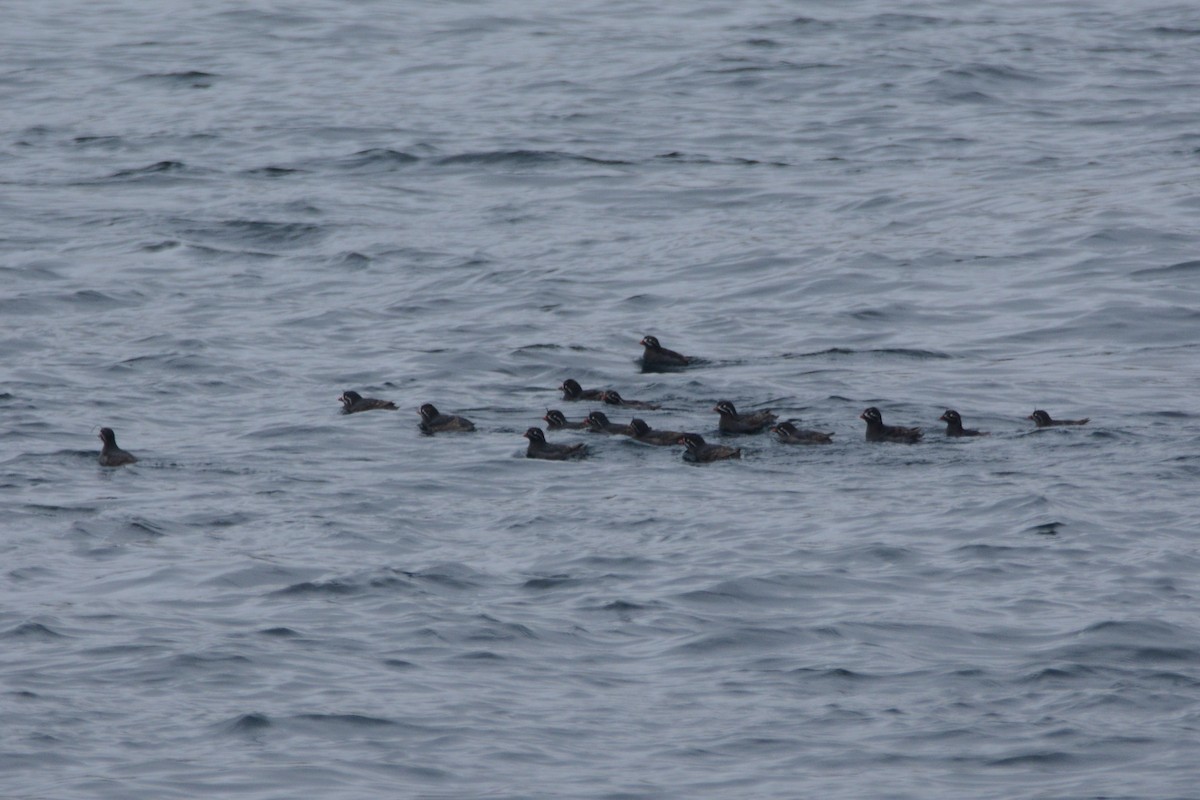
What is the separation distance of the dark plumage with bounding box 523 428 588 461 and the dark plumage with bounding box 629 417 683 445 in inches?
26.9

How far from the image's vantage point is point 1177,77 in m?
36.6

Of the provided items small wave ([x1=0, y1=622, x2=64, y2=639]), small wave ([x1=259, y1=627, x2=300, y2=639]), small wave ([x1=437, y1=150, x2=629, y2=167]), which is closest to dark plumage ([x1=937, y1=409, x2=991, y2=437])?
small wave ([x1=259, y1=627, x2=300, y2=639])

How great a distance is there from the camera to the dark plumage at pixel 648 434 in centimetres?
1986

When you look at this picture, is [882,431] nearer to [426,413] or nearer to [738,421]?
[738,421]

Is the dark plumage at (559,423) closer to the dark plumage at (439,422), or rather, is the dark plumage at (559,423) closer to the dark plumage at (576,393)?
the dark plumage at (439,422)

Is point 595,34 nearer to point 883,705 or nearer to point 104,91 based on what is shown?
point 104,91

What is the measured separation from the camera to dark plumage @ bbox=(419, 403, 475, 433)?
20.0m

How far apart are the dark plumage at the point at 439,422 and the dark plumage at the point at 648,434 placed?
63.2 inches

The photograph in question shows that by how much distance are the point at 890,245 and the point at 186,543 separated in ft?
44.3

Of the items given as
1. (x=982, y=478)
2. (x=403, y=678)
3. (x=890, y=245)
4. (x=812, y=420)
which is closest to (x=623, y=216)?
(x=890, y=245)

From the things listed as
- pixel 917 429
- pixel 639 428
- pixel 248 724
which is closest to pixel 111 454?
pixel 639 428

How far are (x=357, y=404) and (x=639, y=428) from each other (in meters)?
2.94

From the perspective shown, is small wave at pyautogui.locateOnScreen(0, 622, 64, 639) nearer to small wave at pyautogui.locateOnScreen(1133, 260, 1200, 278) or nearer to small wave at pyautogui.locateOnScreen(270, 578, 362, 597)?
small wave at pyautogui.locateOnScreen(270, 578, 362, 597)

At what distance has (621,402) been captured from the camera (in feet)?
69.6
